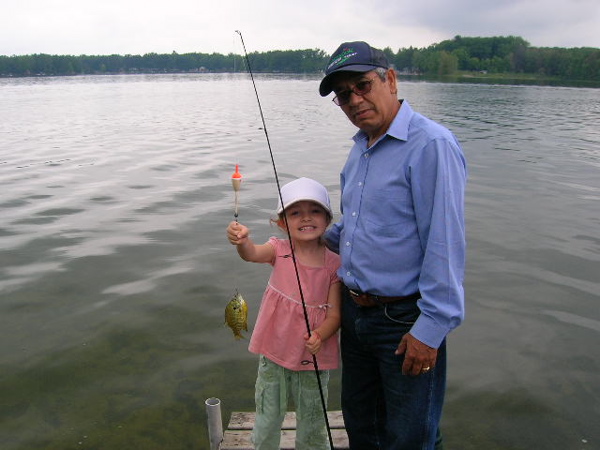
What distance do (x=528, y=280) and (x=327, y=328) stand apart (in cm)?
620

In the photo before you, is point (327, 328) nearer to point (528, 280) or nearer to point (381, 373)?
point (381, 373)

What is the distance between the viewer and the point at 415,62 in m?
149

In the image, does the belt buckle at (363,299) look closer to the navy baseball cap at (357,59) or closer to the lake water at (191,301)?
the navy baseball cap at (357,59)

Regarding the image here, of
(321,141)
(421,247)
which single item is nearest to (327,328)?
(421,247)

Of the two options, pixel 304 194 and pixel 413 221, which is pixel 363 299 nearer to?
pixel 413 221

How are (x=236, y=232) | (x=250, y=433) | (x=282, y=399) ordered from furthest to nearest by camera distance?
(x=250, y=433) < (x=282, y=399) < (x=236, y=232)

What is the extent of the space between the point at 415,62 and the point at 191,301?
507 ft

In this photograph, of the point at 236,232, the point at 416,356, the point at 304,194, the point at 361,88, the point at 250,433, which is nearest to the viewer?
the point at 416,356

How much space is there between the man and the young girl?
36cm

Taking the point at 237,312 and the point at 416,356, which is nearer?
the point at 416,356

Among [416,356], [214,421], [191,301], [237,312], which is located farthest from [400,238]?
[191,301]

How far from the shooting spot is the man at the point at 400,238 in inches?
98.2

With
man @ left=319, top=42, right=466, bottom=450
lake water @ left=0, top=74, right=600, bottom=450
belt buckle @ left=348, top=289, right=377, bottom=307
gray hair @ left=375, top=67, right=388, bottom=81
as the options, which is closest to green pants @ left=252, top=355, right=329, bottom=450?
man @ left=319, top=42, right=466, bottom=450

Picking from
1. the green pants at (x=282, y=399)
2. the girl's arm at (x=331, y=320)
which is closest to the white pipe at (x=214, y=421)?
the green pants at (x=282, y=399)
